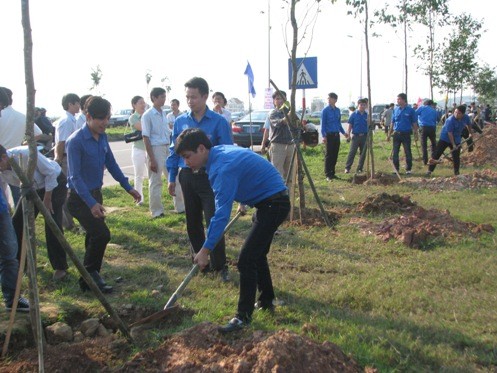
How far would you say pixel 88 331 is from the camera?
4.29 metres

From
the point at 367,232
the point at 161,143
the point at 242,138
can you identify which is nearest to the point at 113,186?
the point at 161,143

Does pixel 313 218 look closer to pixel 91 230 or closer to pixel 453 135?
pixel 91 230

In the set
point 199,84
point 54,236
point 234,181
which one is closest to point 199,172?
point 199,84

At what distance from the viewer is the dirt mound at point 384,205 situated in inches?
→ 319

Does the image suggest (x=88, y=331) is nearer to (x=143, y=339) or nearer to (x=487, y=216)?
(x=143, y=339)

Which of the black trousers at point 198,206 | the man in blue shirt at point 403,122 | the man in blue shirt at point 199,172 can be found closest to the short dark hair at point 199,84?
the man in blue shirt at point 199,172

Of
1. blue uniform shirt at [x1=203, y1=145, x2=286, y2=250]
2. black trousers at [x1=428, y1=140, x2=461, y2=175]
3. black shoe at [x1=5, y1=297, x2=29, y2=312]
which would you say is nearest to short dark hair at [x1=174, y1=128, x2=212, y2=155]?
blue uniform shirt at [x1=203, y1=145, x2=286, y2=250]

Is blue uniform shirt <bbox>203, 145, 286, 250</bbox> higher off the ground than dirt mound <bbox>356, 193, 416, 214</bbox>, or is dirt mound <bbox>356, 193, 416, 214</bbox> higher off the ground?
blue uniform shirt <bbox>203, 145, 286, 250</bbox>

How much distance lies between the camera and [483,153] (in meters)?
15.5

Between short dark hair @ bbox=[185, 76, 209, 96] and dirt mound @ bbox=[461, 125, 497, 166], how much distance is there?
11.4m

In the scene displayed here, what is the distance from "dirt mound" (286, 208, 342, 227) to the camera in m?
7.56

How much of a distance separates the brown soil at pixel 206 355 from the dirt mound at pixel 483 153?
12.8 metres

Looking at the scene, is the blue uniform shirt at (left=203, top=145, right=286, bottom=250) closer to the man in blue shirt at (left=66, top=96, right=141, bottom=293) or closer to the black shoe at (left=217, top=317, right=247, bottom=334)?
the black shoe at (left=217, top=317, right=247, bottom=334)

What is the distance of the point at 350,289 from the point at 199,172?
1.79m
